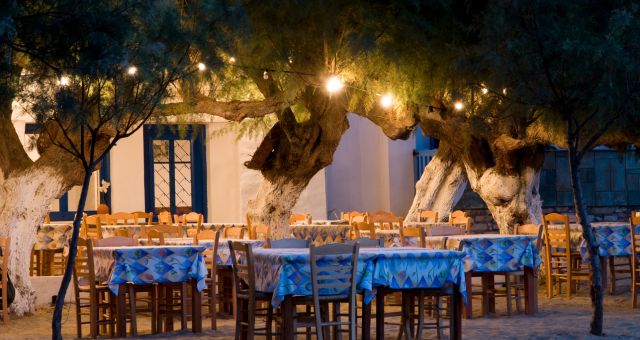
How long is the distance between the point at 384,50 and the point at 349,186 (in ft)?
39.3

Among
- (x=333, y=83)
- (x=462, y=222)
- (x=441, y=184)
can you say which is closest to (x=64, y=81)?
(x=333, y=83)

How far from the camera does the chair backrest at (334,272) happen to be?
7.93 m

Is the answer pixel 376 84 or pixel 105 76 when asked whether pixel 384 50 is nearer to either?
pixel 376 84

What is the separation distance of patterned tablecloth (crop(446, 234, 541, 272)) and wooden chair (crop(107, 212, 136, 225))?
6980 millimetres

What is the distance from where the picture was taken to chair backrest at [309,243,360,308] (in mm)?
7934

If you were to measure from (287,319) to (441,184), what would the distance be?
41.2ft

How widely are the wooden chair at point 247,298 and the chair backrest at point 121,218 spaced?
8.14 metres

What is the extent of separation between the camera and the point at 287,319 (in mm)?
8055

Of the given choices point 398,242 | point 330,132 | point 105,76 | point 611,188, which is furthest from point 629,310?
point 611,188

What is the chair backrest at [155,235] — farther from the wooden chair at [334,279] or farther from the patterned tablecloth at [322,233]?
the patterned tablecloth at [322,233]

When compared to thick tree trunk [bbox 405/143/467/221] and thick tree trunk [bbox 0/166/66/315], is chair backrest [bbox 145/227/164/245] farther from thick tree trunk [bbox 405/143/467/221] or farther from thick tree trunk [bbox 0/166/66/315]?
thick tree trunk [bbox 405/143/467/221]

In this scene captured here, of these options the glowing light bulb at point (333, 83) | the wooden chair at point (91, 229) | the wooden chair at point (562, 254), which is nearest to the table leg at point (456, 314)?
the glowing light bulb at point (333, 83)

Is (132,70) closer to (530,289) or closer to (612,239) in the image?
(530,289)

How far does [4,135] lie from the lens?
12469 millimetres
